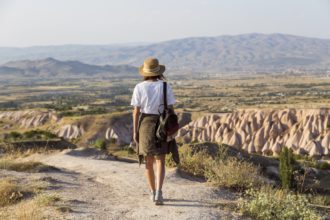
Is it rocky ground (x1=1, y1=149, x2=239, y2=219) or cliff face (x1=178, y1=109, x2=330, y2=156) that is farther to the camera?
cliff face (x1=178, y1=109, x2=330, y2=156)

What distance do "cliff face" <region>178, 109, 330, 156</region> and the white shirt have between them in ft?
177

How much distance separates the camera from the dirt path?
800cm

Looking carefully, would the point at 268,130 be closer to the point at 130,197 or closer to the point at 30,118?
the point at 30,118

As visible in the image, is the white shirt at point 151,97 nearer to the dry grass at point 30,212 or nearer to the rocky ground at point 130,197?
the rocky ground at point 130,197

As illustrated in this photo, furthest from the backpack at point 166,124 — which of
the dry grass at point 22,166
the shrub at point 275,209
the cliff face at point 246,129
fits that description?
the cliff face at point 246,129

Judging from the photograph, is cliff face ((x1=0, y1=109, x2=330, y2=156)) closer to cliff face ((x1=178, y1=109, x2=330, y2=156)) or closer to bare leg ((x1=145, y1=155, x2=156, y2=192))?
cliff face ((x1=178, y1=109, x2=330, y2=156))

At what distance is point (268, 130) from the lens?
221ft

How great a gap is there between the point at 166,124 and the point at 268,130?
200 feet


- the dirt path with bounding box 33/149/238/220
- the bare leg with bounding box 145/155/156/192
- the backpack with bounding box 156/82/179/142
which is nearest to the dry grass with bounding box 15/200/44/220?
the dirt path with bounding box 33/149/238/220

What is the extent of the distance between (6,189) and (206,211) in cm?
355

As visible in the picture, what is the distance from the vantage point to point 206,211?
26.9 ft

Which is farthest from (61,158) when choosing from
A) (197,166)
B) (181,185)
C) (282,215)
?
(282,215)

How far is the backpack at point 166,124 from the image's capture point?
7.94 metres

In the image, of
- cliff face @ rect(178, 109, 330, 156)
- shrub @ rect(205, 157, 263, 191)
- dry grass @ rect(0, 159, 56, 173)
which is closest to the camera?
shrub @ rect(205, 157, 263, 191)
